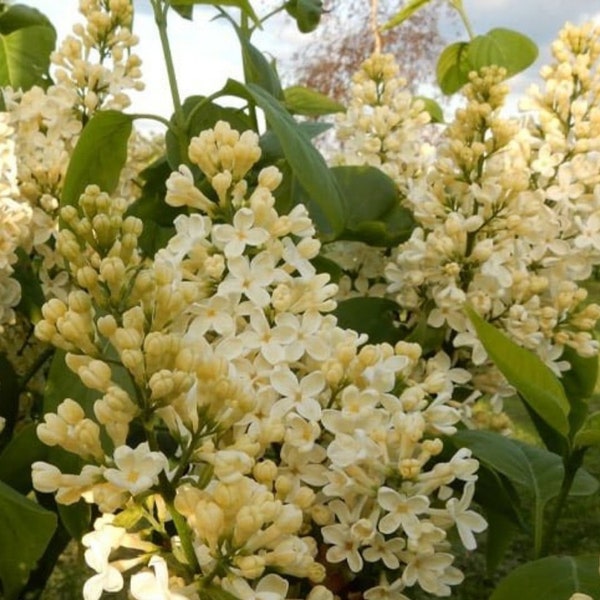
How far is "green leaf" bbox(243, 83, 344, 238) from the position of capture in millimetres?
537

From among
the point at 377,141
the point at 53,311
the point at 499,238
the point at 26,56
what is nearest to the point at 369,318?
the point at 499,238

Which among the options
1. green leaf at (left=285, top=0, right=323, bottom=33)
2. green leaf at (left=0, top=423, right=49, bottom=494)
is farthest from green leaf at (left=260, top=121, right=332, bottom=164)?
green leaf at (left=0, top=423, right=49, bottom=494)

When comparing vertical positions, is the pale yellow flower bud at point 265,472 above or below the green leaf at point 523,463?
above

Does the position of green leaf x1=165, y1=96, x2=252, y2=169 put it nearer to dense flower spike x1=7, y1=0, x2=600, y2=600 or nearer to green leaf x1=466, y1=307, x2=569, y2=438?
dense flower spike x1=7, y1=0, x2=600, y2=600

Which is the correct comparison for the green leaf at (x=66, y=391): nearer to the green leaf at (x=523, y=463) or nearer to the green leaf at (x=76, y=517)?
the green leaf at (x=76, y=517)

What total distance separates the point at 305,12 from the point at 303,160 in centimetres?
26

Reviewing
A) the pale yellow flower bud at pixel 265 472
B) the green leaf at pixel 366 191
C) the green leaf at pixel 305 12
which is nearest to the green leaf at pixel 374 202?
the green leaf at pixel 366 191

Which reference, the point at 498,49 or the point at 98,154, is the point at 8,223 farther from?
the point at 498,49

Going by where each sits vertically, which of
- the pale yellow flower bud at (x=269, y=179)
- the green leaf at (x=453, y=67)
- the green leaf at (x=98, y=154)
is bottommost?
the pale yellow flower bud at (x=269, y=179)

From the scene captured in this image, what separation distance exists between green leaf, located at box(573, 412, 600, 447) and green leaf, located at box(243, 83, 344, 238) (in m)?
0.19

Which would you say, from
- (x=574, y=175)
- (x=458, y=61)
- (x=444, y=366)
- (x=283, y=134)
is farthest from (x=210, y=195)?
(x=458, y=61)

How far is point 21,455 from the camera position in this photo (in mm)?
581

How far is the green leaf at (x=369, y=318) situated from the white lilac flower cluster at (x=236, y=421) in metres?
0.14

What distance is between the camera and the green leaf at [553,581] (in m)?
0.44
